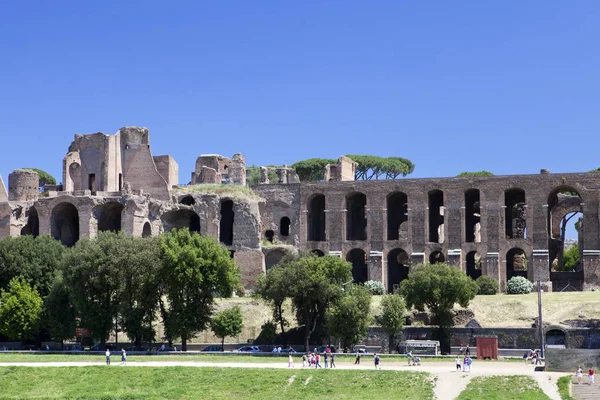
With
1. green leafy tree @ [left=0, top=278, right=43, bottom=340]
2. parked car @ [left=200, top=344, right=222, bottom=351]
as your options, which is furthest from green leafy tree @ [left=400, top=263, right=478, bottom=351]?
green leafy tree @ [left=0, top=278, right=43, bottom=340]

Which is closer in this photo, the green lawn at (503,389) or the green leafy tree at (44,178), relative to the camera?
the green lawn at (503,389)

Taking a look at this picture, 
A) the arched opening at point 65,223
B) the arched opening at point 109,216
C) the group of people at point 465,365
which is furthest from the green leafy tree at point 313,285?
the arched opening at point 65,223

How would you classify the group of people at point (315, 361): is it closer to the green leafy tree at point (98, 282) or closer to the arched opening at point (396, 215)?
the green leafy tree at point (98, 282)

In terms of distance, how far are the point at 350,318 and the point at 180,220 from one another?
28789 mm

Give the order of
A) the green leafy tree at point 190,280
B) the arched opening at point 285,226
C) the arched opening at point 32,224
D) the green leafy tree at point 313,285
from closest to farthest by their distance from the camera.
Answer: the green leafy tree at point 313,285 → the green leafy tree at point 190,280 → the arched opening at point 32,224 → the arched opening at point 285,226

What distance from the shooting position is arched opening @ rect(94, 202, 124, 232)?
7550cm

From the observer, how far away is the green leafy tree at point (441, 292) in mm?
57219

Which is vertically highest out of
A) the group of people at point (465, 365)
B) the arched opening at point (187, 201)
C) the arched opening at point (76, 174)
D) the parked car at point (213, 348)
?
the arched opening at point (76, 174)

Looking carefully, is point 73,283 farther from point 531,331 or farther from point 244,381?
point 531,331

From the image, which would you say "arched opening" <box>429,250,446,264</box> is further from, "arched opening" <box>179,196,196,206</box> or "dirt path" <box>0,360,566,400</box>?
"dirt path" <box>0,360,566,400</box>

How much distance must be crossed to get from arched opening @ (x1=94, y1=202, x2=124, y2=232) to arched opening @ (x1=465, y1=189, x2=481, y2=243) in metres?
26.8

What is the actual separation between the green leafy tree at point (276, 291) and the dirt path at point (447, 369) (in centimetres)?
737

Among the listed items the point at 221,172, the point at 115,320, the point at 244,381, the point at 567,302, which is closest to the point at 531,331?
the point at 567,302

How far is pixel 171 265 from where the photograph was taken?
5716 cm
